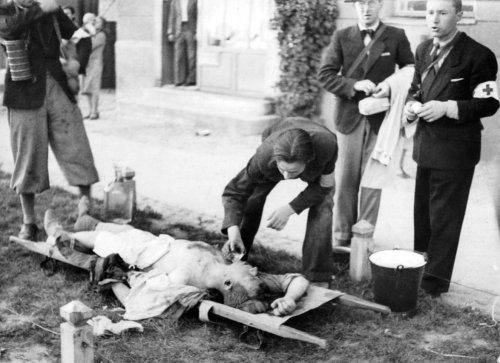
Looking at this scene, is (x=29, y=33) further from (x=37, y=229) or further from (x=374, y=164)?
(x=374, y=164)

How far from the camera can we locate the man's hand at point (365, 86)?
5.52 metres

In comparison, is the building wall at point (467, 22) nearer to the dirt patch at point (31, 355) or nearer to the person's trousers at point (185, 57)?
the person's trousers at point (185, 57)

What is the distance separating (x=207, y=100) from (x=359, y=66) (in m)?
6.23

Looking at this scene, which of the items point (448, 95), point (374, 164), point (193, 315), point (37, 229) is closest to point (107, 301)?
point (193, 315)

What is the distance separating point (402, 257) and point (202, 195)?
3.24 metres

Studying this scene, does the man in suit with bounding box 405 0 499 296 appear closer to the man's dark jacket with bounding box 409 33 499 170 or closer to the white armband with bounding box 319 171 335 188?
the man's dark jacket with bounding box 409 33 499 170

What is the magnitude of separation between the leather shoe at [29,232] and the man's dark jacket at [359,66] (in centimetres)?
252

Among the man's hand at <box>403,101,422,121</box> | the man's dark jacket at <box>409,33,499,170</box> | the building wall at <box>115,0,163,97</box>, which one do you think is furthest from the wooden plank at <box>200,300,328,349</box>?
the building wall at <box>115,0,163,97</box>

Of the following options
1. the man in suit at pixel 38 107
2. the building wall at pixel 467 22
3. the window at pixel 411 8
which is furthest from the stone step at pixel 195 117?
the man in suit at pixel 38 107

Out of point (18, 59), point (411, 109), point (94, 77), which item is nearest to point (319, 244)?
point (411, 109)

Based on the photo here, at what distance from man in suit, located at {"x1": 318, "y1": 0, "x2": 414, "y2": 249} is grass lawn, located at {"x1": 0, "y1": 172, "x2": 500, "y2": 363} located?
28.6 inches

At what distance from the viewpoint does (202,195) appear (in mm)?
7816

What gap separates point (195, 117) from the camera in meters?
11.5

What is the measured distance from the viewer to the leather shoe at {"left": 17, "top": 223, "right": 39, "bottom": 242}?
6.14 meters
